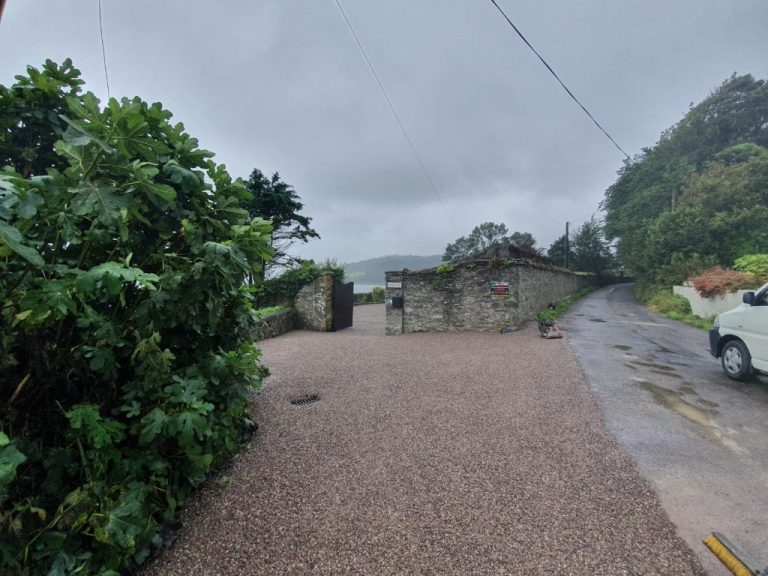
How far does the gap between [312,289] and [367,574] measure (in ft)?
33.7

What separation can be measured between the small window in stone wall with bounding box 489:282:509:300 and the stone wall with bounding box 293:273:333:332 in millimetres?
5340

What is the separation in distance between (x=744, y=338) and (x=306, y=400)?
21.2 feet

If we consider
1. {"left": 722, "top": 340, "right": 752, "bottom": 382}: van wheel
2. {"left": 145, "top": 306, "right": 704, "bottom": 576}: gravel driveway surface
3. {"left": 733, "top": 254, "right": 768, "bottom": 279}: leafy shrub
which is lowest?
{"left": 145, "top": 306, "right": 704, "bottom": 576}: gravel driveway surface

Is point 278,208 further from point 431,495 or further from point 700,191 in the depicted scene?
point 700,191

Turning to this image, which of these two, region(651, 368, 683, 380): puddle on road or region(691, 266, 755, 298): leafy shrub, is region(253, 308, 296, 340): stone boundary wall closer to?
region(651, 368, 683, 380): puddle on road

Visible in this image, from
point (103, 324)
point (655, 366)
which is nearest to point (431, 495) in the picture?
point (103, 324)

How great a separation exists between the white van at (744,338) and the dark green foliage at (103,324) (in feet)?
21.4

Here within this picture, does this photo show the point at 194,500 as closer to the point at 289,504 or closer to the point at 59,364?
the point at 289,504

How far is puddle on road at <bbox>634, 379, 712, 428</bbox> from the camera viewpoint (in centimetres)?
378

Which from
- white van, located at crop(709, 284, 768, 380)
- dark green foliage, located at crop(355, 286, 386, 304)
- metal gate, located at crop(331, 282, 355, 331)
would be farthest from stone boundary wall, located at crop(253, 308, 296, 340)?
dark green foliage, located at crop(355, 286, 386, 304)

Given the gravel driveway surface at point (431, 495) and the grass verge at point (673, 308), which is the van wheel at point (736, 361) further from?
the grass verge at point (673, 308)

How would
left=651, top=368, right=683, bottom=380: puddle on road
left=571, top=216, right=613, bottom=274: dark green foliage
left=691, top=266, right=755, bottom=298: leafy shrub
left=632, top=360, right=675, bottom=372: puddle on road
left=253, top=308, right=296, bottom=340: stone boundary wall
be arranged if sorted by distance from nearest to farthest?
left=651, top=368, right=683, bottom=380: puddle on road, left=632, top=360, right=675, bottom=372: puddle on road, left=253, top=308, right=296, bottom=340: stone boundary wall, left=691, top=266, right=755, bottom=298: leafy shrub, left=571, top=216, right=613, bottom=274: dark green foliage

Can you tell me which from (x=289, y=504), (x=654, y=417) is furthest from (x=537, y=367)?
(x=289, y=504)

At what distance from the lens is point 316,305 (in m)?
11.7
